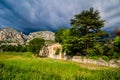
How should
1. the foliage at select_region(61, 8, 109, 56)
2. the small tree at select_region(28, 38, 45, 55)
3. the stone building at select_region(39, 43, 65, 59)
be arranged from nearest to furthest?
the foliage at select_region(61, 8, 109, 56)
the stone building at select_region(39, 43, 65, 59)
the small tree at select_region(28, 38, 45, 55)

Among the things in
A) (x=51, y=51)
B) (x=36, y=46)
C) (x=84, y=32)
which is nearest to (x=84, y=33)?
(x=84, y=32)

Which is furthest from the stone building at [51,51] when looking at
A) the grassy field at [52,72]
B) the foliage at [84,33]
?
the grassy field at [52,72]

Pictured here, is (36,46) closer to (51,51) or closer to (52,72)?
(51,51)

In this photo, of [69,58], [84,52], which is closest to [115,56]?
[84,52]

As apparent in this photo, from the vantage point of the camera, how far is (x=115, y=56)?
106 ft

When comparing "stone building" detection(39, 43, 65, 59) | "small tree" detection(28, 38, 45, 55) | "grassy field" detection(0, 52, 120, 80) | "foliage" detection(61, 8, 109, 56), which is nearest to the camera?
"grassy field" detection(0, 52, 120, 80)

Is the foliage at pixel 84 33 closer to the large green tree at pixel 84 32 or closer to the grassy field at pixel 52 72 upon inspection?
the large green tree at pixel 84 32

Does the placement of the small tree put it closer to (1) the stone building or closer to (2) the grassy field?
(1) the stone building

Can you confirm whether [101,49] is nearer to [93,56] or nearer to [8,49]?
[93,56]

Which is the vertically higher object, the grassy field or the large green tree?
the large green tree

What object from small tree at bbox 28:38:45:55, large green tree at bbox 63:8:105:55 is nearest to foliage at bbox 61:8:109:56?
large green tree at bbox 63:8:105:55

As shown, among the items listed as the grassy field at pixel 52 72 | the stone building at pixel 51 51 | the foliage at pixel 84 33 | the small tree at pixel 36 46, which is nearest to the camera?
the grassy field at pixel 52 72

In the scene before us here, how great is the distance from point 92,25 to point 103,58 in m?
9.31

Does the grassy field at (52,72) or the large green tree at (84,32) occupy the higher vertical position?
the large green tree at (84,32)
